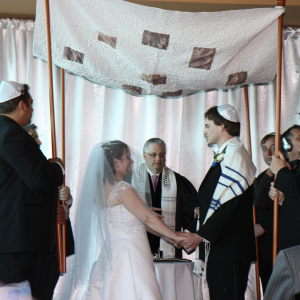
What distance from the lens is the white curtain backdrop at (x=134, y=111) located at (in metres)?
4.12

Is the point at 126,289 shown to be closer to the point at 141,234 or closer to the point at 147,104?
the point at 141,234

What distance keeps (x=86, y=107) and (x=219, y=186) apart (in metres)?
2.16

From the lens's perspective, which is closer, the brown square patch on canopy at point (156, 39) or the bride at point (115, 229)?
the bride at point (115, 229)

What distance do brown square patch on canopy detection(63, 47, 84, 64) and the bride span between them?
2.21 feet

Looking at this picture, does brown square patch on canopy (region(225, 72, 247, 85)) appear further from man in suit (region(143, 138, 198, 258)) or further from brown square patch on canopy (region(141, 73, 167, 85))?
man in suit (region(143, 138, 198, 258))

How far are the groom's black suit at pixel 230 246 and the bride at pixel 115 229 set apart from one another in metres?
0.25

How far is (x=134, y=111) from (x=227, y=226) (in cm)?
215

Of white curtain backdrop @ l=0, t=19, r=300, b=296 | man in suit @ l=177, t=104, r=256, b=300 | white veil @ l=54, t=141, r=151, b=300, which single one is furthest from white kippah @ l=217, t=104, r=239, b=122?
white curtain backdrop @ l=0, t=19, r=300, b=296

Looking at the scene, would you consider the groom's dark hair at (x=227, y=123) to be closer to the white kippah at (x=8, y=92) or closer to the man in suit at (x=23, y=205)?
the man in suit at (x=23, y=205)

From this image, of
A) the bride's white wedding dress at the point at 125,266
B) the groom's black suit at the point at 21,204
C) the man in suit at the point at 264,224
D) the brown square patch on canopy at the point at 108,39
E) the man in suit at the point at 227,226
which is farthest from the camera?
the man in suit at the point at 264,224

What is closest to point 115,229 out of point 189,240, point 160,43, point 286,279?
point 189,240

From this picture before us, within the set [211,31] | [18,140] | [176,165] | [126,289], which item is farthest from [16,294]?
[176,165]

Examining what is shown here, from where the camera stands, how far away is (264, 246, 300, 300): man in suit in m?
0.92

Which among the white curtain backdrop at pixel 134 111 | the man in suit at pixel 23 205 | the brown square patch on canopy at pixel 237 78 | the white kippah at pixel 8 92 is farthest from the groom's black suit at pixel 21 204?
the white curtain backdrop at pixel 134 111
